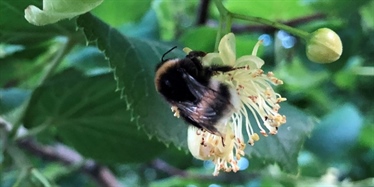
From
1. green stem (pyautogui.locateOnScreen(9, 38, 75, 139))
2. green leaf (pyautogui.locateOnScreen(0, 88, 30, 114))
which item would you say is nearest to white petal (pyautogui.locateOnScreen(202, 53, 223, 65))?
green stem (pyautogui.locateOnScreen(9, 38, 75, 139))

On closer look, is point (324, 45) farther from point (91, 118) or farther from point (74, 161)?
point (74, 161)

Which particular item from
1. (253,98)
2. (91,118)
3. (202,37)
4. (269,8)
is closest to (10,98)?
(91,118)

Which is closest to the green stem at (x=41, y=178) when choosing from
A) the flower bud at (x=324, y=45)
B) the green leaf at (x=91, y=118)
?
the green leaf at (x=91, y=118)

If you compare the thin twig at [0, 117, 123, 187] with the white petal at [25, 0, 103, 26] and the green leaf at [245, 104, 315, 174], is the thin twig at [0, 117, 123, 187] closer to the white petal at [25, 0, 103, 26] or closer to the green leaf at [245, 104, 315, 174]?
the green leaf at [245, 104, 315, 174]

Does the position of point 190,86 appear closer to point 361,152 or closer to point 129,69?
point 129,69

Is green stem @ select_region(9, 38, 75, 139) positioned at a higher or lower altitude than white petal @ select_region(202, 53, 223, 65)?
higher

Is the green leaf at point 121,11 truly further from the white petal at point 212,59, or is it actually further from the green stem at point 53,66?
the white petal at point 212,59
